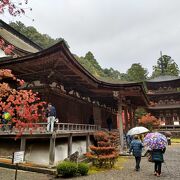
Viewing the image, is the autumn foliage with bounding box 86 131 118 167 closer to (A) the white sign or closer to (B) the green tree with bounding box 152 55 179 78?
(A) the white sign

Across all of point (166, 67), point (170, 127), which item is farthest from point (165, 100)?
point (166, 67)

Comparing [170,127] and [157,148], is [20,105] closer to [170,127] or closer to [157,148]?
[157,148]

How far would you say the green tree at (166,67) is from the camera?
254 feet

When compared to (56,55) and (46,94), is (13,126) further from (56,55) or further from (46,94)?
(56,55)

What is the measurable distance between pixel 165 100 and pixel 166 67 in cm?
3737

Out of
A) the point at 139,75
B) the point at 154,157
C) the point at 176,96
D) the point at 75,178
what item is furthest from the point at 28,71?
the point at 139,75

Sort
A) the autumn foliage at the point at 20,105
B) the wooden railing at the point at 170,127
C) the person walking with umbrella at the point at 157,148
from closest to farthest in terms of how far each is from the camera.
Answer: the autumn foliage at the point at 20,105 < the person walking with umbrella at the point at 157,148 < the wooden railing at the point at 170,127

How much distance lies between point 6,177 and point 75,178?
299cm

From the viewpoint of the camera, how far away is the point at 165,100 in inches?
1993

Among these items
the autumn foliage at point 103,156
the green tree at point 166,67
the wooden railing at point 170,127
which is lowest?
the autumn foliage at point 103,156

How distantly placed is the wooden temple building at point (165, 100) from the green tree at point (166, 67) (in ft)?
80.5

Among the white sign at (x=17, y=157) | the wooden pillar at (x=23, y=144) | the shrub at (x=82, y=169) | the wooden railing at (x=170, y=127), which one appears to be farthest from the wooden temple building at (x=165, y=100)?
the white sign at (x=17, y=157)

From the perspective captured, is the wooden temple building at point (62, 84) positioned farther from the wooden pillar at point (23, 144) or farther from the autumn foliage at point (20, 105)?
the autumn foliage at point (20, 105)

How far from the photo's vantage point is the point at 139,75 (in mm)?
71812
